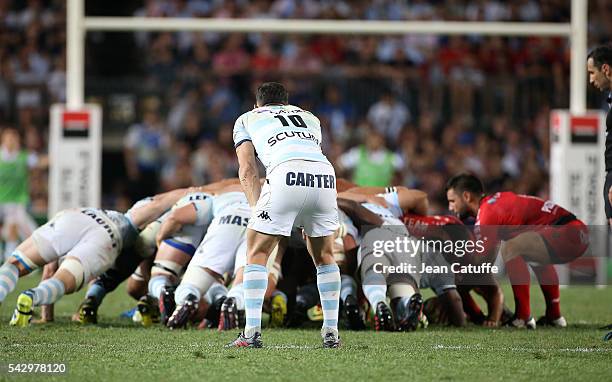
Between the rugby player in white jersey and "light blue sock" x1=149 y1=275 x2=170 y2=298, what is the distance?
6.19 feet

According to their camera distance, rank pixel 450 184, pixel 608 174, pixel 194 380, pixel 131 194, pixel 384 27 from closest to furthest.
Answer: pixel 194 380 < pixel 608 174 < pixel 450 184 < pixel 384 27 < pixel 131 194

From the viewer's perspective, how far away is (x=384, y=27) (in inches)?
547

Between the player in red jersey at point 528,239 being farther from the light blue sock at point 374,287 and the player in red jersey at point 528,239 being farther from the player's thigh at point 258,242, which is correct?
the player's thigh at point 258,242

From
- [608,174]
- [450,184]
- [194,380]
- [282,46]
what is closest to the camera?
[194,380]

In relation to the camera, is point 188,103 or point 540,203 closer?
point 540,203

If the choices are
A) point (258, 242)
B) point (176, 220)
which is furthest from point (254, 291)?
point (176, 220)

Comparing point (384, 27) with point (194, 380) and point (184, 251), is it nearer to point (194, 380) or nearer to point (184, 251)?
point (184, 251)

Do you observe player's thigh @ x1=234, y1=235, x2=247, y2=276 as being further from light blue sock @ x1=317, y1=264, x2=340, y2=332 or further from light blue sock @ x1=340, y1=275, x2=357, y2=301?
light blue sock @ x1=317, y1=264, x2=340, y2=332

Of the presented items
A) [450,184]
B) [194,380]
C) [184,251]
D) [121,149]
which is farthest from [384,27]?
[194,380]

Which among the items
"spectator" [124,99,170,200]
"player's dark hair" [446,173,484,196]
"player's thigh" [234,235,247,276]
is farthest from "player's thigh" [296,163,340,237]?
→ "spectator" [124,99,170,200]

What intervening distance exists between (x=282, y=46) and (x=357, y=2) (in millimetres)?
1786

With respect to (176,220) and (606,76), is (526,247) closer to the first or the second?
(606,76)

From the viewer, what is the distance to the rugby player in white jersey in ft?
23.0

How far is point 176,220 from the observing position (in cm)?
921
